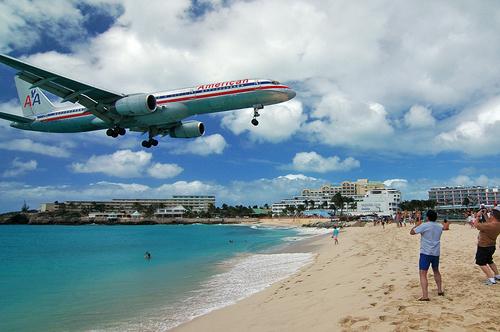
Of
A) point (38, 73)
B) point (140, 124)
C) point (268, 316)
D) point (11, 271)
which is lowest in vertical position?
point (11, 271)

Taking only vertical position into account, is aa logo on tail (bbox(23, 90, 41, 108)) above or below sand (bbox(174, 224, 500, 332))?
above

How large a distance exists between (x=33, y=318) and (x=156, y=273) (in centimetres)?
1137

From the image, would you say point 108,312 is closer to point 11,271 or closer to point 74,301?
point 74,301

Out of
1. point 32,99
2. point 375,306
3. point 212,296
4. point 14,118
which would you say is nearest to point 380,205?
point 32,99

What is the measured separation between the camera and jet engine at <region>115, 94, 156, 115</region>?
24797mm

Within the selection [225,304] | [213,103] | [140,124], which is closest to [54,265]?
[140,124]

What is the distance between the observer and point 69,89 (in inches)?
990

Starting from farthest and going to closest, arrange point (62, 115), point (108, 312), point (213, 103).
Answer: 1. point (62, 115)
2. point (213, 103)
3. point (108, 312)

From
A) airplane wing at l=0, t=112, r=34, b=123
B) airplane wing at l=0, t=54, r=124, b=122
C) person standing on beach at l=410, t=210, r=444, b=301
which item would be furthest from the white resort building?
person standing on beach at l=410, t=210, r=444, b=301

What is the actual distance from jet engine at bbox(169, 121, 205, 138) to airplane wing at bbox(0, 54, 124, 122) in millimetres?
4946

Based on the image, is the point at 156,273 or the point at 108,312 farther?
the point at 156,273

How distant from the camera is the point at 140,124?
92.8ft

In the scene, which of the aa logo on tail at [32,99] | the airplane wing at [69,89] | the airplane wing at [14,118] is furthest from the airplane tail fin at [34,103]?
the airplane wing at [69,89]

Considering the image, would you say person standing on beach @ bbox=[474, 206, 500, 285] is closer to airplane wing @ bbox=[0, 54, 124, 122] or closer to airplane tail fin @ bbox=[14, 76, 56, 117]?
airplane wing @ bbox=[0, 54, 124, 122]
